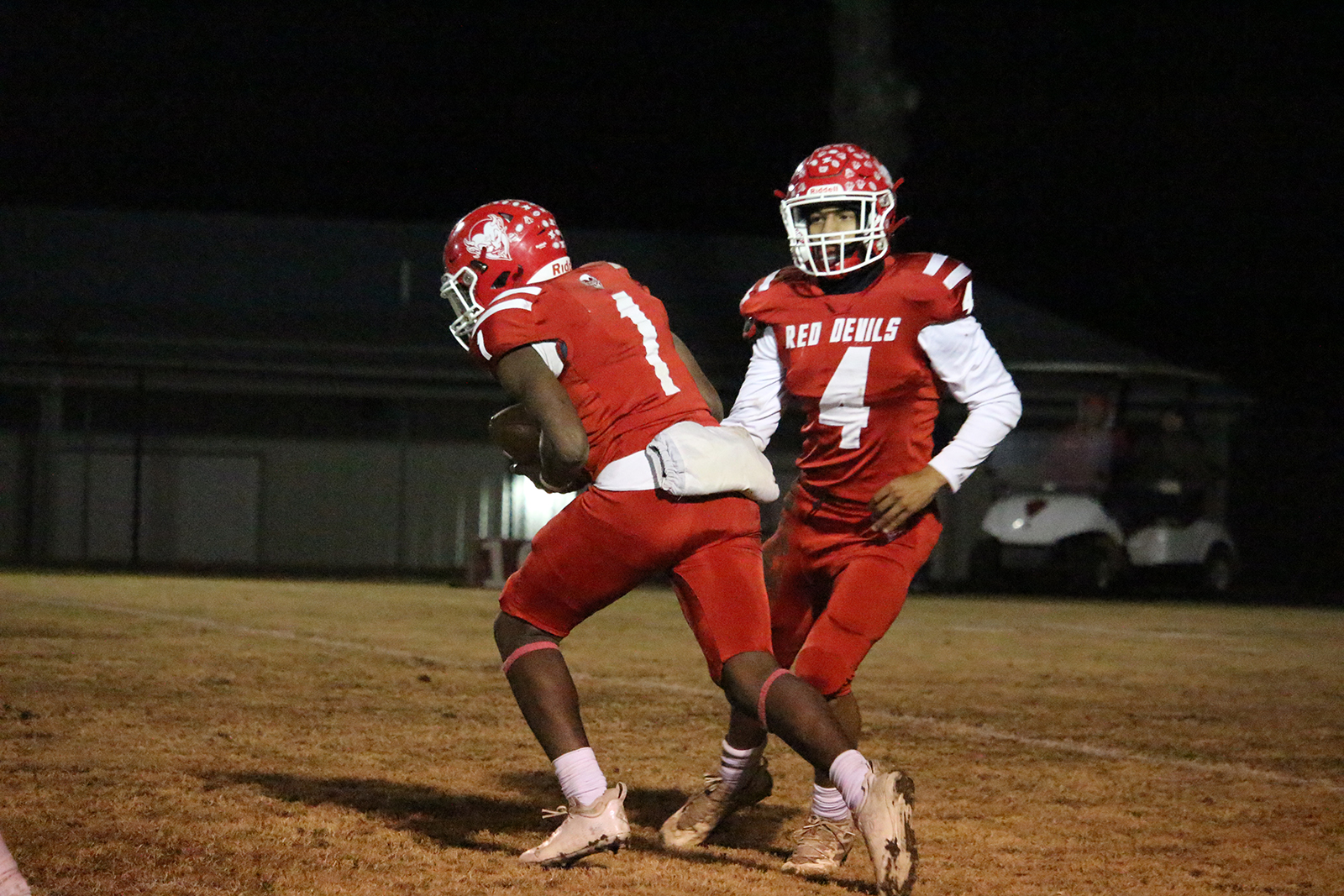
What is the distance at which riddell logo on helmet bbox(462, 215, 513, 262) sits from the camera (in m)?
5.06

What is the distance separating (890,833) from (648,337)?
157 cm

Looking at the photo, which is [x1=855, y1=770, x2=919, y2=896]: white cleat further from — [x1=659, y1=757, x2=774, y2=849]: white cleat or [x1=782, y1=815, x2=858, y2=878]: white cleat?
[x1=659, y1=757, x2=774, y2=849]: white cleat

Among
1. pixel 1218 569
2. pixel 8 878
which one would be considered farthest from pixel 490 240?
pixel 1218 569

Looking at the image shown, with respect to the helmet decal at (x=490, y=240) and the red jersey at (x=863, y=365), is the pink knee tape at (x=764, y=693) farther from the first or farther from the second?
the helmet decal at (x=490, y=240)

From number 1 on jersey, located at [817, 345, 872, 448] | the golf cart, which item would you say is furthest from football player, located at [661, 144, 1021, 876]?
the golf cart

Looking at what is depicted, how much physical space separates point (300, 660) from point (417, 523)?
45.4 feet

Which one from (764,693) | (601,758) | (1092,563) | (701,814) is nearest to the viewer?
(764,693)

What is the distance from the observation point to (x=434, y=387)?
24219 millimetres

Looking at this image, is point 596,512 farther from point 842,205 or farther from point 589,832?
point 842,205

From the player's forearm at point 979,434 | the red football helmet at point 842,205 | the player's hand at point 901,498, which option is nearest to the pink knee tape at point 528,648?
the player's hand at point 901,498

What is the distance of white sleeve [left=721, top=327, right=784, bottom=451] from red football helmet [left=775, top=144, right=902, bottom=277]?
0.31m

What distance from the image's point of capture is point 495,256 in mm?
5062

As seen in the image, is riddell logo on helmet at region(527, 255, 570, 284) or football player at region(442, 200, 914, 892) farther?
riddell logo on helmet at region(527, 255, 570, 284)

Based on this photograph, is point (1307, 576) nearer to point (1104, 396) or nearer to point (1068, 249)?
point (1104, 396)
